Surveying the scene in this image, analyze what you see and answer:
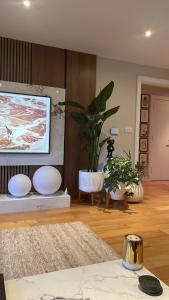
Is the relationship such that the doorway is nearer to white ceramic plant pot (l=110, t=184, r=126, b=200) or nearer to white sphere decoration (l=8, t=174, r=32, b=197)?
white ceramic plant pot (l=110, t=184, r=126, b=200)

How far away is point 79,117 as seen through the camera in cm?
375

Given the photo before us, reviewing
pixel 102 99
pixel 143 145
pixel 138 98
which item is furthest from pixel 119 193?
pixel 143 145

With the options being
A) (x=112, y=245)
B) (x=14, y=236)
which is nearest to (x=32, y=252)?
(x=14, y=236)

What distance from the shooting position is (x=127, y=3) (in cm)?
256

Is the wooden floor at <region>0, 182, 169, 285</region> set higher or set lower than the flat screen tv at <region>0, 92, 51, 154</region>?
lower

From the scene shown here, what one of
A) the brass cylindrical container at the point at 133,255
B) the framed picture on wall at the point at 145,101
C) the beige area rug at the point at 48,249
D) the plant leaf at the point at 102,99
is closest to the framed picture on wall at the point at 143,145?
the framed picture on wall at the point at 145,101

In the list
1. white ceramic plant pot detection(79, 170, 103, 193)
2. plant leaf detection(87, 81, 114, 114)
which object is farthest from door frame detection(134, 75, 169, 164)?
white ceramic plant pot detection(79, 170, 103, 193)

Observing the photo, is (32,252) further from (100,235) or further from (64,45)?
(64,45)

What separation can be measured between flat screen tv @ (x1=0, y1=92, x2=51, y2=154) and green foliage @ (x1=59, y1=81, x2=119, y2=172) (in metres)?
0.37

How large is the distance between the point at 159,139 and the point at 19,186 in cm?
417

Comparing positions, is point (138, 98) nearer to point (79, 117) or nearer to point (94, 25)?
point (79, 117)

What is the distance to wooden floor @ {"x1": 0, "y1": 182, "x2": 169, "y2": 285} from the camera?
88.5 inches

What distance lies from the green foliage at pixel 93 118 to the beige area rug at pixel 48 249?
1.38m

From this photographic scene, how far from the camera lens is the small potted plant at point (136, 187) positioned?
12.1ft
